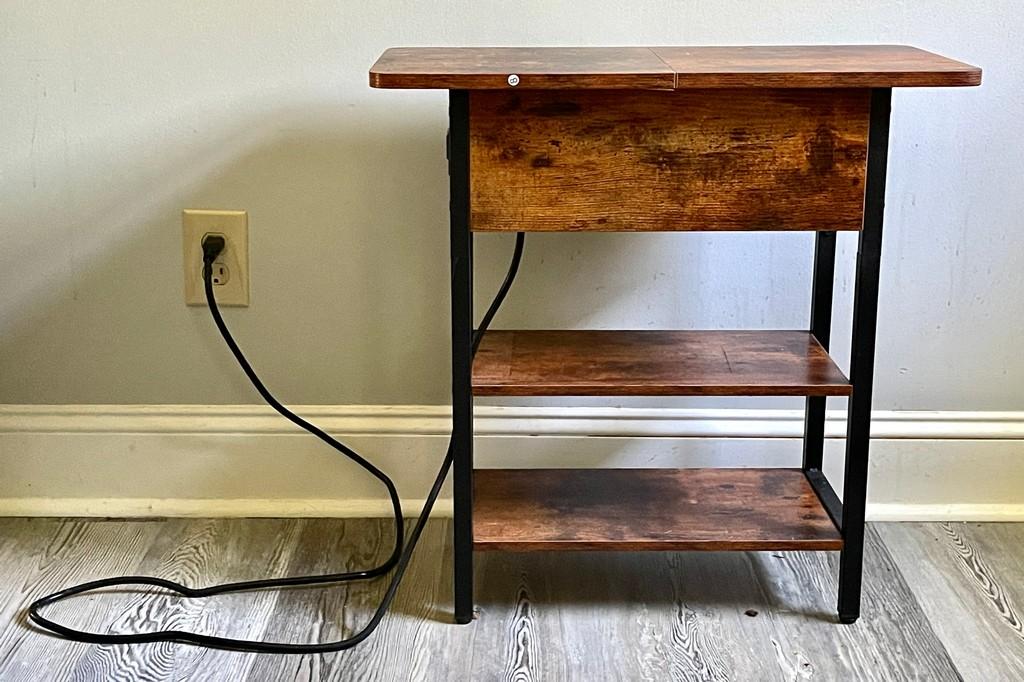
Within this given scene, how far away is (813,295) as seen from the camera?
53.9 inches

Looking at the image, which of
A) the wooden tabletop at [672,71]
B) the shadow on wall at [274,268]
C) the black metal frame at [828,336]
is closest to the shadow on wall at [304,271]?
the shadow on wall at [274,268]

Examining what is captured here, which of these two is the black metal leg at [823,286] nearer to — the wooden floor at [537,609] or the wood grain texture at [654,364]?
the wood grain texture at [654,364]

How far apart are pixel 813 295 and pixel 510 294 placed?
1.18 ft

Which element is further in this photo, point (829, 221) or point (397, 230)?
point (397, 230)

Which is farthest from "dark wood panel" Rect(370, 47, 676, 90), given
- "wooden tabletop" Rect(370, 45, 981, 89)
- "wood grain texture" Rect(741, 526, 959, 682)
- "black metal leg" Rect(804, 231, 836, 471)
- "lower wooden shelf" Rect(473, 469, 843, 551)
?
"wood grain texture" Rect(741, 526, 959, 682)

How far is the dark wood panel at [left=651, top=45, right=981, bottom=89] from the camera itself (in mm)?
1045

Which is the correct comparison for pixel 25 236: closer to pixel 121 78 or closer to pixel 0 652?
pixel 121 78

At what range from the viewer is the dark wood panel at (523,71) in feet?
3.42

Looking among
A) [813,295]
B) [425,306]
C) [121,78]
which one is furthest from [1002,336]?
[121,78]

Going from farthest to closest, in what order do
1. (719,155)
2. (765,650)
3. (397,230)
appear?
(397,230)
(765,650)
(719,155)

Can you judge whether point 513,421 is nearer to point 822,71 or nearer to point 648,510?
point 648,510

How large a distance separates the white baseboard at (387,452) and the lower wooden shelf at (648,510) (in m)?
0.10

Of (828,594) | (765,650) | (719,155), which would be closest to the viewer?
(719,155)

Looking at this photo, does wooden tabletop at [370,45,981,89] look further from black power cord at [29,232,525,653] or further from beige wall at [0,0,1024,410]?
black power cord at [29,232,525,653]
